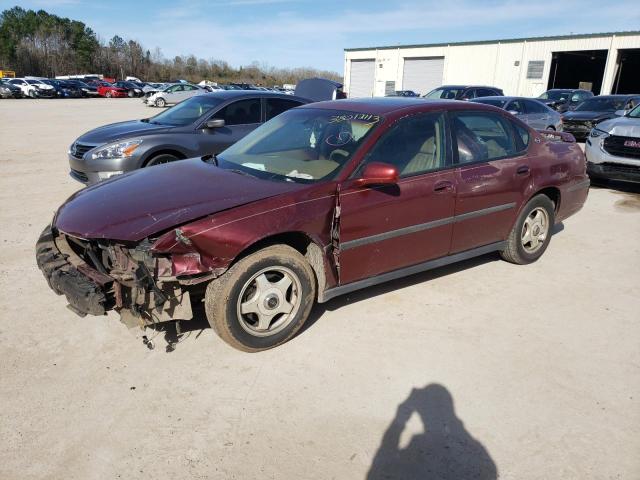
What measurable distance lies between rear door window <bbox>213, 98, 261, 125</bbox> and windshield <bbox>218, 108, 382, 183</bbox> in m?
2.75

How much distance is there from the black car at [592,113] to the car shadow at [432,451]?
14397mm

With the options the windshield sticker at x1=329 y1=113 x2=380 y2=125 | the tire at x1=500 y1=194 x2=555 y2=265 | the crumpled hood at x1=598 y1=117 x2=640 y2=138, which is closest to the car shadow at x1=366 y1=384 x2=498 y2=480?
the windshield sticker at x1=329 y1=113 x2=380 y2=125

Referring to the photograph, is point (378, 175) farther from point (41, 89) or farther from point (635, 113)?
point (41, 89)

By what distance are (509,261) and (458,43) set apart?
1407 inches

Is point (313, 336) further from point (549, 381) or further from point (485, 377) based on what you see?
point (549, 381)

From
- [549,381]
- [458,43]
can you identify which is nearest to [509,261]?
[549,381]

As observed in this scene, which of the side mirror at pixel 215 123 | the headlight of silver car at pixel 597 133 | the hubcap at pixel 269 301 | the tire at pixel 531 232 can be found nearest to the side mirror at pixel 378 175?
the hubcap at pixel 269 301

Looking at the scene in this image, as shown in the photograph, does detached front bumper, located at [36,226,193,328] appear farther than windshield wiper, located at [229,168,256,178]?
No

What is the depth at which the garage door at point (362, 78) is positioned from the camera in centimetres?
4391

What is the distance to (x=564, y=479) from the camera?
2.36m

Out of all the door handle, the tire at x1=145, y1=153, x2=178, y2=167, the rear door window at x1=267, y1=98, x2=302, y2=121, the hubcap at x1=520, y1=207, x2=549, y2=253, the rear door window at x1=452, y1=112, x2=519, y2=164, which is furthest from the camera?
the rear door window at x1=267, y1=98, x2=302, y2=121

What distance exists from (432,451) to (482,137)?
2.93 metres

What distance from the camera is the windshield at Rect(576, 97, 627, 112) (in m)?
15.4

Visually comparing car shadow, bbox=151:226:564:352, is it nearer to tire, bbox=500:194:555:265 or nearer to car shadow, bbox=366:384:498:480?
tire, bbox=500:194:555:265
